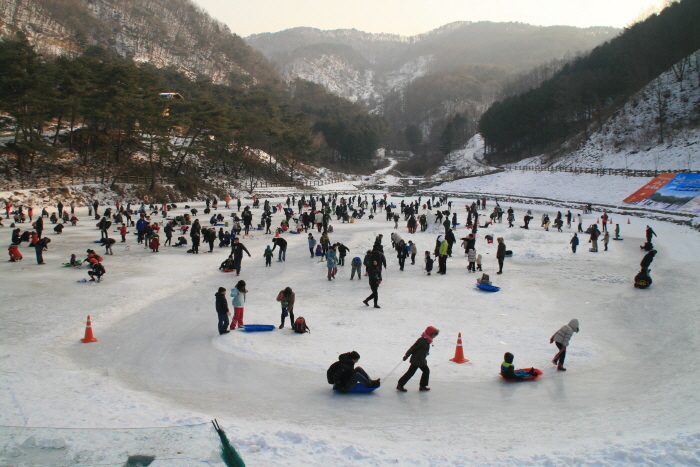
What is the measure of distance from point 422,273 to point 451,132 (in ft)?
254

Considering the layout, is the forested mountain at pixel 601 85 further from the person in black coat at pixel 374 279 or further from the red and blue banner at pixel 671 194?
the person in black coat at pixel 374 279

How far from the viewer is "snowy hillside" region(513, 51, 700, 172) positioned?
1649 inches

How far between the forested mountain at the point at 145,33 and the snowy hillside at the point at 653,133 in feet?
255

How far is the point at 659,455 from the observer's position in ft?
16.0


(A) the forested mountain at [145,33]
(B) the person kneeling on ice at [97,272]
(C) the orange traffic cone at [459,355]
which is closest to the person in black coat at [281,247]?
(B) the person kneeling on ice at [97,272]

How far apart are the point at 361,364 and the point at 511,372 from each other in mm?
2674

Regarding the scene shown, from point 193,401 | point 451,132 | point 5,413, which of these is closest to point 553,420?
point 193,401

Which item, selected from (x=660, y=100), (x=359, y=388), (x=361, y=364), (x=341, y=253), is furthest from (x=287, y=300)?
(x=660, y=100)

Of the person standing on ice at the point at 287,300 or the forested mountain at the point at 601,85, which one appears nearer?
the person standing on ice at the point at 287,300

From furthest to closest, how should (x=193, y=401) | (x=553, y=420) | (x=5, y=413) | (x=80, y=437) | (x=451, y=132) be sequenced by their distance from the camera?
(x=451, y=132) → (x=193, y=401) → (x=553, y=420) → (x=5, y=413) → (x=80, y=437)

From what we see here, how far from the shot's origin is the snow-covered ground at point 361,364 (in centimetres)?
504

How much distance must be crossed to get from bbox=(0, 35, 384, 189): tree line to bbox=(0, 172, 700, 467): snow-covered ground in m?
25.3

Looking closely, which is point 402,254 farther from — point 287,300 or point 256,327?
point 256,327

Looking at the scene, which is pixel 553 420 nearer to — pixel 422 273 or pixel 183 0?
pixel 422 273
